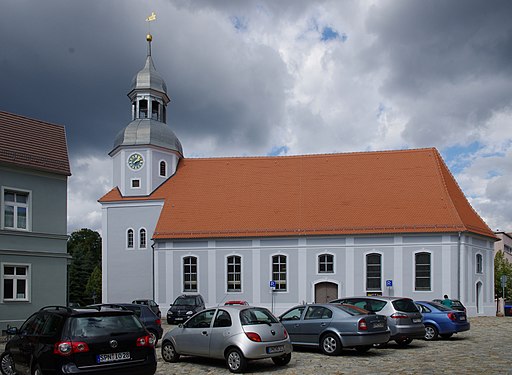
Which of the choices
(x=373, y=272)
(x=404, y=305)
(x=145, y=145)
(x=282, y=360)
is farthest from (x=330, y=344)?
(x=145, y=145)

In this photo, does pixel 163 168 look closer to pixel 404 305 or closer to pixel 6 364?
pixel 404 305

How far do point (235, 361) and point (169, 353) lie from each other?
7.94 ft

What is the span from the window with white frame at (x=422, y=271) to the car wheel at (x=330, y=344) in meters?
21.5

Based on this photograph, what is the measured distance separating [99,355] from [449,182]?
109 feet

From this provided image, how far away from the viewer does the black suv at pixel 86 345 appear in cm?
990

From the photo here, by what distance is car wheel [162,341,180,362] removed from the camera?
14.6 metres

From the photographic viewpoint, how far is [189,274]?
129 feet

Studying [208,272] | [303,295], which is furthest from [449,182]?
[208,272]

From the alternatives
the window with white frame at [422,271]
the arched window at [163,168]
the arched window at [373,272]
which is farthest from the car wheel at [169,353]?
the arched window at [163,168]

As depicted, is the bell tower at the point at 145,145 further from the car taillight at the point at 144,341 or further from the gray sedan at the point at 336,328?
the car taillight at the point at 144,341

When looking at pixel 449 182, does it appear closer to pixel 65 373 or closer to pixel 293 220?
pixel 293 220

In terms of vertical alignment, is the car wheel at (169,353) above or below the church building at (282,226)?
below

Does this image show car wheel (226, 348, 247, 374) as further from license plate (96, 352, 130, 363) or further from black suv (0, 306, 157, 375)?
license plate (96, 352, 130, 363)

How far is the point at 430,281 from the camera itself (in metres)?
35.7
